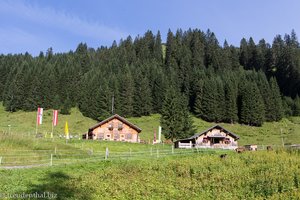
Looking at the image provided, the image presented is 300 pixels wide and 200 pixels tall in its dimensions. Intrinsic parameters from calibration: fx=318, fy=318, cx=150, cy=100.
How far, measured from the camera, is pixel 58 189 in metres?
17.7

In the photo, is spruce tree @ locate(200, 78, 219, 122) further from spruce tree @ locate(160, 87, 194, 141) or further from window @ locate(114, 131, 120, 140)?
window @ locate(114, 131, 120, 140)

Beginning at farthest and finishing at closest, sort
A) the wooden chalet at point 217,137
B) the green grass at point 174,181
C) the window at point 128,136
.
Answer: the window at point 128,136 < the wooden chalet at point 217,137 < the green grass at point 174,181

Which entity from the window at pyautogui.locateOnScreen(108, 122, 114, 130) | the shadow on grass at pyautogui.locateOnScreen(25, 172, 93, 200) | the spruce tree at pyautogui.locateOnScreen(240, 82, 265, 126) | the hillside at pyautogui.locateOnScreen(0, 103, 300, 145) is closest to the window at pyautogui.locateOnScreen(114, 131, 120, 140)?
the window at pyautogui.locateOnScreen(108, 122, 114, 130)

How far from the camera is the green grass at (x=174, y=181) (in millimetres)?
17359

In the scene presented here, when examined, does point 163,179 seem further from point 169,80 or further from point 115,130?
point 169,80

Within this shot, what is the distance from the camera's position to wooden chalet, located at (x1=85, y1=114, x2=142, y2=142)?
3007 inches

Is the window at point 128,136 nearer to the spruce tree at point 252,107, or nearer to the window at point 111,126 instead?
the window at point 111,126

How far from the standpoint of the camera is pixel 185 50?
508ft

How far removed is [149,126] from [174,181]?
77.0 m

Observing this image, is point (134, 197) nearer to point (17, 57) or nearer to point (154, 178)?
point (154, 178)

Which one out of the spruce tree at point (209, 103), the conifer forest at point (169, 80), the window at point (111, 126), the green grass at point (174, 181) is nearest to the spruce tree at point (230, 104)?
the conifer forest at point (169, 80)

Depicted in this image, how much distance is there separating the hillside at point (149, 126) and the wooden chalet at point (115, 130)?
22.3 ft

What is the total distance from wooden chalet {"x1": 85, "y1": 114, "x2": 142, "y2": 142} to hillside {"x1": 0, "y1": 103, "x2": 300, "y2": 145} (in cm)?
679

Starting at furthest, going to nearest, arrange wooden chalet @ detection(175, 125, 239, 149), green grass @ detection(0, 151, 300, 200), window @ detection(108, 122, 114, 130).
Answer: window @ detection(108, 122, 114, 130), wooden chalet @ detection(175, 125, 239, 149), green grass @ detection(0, 151, 300, 200)
